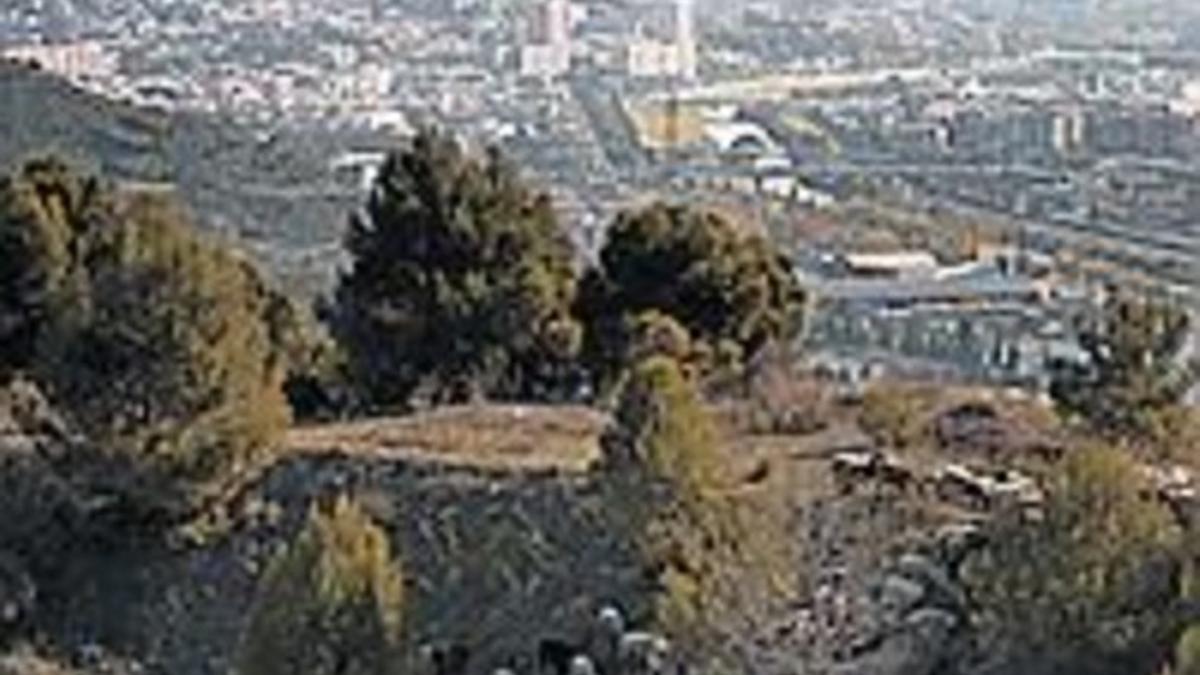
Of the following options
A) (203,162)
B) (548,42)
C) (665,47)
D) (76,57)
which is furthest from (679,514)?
(548,42)

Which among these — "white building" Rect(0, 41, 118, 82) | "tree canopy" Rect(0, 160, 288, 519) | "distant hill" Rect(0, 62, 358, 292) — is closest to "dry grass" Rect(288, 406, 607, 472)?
"tree canopy" Rect(0, 160, 288, 519)

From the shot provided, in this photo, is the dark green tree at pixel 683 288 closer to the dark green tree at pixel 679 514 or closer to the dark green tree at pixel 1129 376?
the dark green tree at pixel 1129 376

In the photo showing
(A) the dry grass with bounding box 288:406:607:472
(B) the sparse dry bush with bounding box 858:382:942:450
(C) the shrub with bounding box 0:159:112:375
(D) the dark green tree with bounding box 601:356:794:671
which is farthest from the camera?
(C) the shrub with bounding box 0:159:112:375

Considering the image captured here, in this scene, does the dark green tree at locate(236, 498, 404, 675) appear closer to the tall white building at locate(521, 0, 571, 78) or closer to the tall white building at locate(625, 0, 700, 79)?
the tall white building at locate(521, 0, 571, 78)

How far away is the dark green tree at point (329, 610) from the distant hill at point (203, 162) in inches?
739

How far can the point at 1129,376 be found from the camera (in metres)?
17.1

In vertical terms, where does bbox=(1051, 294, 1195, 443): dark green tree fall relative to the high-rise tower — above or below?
above

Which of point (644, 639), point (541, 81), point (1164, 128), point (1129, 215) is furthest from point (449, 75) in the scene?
point (644, 639)

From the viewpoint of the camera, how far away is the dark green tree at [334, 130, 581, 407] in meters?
18.9

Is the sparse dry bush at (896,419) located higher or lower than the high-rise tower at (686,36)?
higher

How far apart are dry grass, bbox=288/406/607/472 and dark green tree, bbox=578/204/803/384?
42.4 inches

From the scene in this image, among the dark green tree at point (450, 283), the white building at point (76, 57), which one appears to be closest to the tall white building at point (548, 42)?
the white building at point (76, 57)

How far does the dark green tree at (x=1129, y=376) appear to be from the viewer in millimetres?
16875

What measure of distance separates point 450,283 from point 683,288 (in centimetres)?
160
